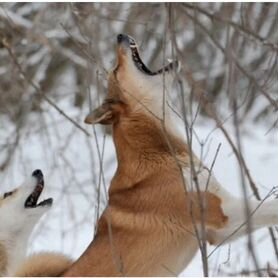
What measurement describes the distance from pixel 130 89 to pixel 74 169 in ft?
12.7

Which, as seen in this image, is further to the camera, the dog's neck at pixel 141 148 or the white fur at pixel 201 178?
the dog's neck at pixel 141 148

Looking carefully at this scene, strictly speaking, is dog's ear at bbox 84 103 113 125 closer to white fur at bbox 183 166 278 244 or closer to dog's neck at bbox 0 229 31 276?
white fur at bbox 183 166 278 244

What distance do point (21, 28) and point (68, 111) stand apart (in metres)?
1.50

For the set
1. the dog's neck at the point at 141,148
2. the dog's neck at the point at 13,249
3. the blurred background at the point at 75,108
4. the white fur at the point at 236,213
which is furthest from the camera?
the blurred background at the point at 75,108

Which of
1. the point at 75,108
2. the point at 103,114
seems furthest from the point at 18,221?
the point at 75,108

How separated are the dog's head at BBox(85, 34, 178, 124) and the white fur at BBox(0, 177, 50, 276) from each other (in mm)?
683

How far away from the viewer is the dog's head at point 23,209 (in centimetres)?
544

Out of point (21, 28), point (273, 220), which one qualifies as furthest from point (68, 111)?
point (273, 220)

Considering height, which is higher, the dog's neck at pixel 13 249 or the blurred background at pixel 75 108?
the blurred background at pixel 75 108

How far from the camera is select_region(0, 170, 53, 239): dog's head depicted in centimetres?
544

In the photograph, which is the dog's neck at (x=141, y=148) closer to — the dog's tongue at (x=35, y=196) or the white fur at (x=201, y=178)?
the white fur at (x=201, y=178)

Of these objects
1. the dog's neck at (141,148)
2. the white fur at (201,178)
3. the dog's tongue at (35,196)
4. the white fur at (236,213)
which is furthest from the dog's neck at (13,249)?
the white fur at (236,213)

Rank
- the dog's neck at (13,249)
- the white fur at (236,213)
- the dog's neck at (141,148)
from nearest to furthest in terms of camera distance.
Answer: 1. the white fur at (236,213)
2. the dog's neck at (141,148)
3. the dog's neck at (13,249)

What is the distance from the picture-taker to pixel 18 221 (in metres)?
5.46
